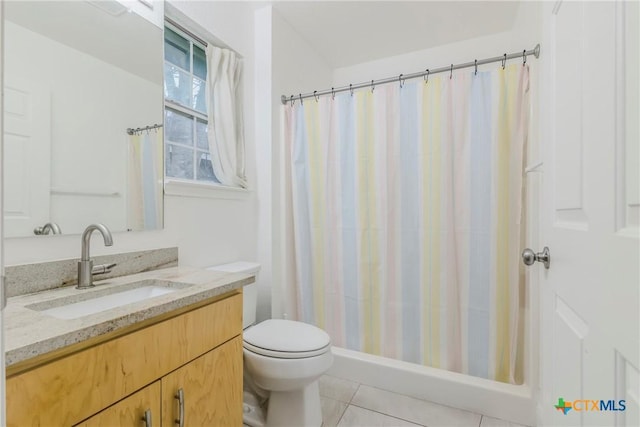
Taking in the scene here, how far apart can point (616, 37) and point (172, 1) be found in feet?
5.80

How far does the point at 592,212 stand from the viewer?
63 centimetres

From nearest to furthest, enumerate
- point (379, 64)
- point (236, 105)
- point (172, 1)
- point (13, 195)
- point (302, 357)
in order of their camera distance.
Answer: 1. point (13, 195)
2. point (302, 357)
3. point (172, 1)
4. point (236, 105)
5. point (379, 64)

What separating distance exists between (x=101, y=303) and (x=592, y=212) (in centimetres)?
144

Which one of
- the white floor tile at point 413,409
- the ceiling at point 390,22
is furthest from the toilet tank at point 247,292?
the ceiling at point 390,22

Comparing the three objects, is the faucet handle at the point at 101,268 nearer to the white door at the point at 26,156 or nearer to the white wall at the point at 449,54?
the white door at the point at 26,156

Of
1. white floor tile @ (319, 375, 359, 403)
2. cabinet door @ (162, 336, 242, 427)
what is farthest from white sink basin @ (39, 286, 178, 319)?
white floor tile @ (319, 375, 359, 403)

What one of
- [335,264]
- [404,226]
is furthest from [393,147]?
[335,264]

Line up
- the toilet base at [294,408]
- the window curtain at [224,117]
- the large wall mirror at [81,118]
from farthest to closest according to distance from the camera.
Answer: the window curtain at [224,117]
the toilet base at [294,408]
the large wall mirror at [81,118]

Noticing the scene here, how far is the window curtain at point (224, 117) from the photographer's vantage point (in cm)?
182

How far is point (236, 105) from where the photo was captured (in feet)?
6.46

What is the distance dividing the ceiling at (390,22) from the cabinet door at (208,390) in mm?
2098

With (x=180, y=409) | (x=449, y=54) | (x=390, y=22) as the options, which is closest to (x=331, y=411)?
(x=180, y=409)

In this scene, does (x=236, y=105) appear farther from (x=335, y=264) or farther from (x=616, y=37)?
(x=616, y=37)

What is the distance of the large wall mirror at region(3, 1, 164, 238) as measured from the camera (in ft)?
3.32
